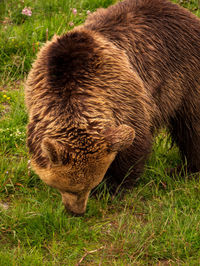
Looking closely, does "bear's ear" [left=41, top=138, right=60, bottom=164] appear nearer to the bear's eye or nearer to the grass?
the bear's eye

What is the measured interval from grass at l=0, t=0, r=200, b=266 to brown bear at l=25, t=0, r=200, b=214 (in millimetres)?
252

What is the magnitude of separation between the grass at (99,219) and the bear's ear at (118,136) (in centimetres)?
86

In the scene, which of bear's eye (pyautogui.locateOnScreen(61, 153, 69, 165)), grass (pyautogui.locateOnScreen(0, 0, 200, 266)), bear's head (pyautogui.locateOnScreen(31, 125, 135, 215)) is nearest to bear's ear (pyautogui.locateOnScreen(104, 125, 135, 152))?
bear's head (pyautogui.locateOnScreen(31, 125, 135, 215))

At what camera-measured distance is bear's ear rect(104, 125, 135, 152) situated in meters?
3.92

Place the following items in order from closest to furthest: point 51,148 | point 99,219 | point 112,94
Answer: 1. point 51,148
2. point 112,94
3. point 99,219

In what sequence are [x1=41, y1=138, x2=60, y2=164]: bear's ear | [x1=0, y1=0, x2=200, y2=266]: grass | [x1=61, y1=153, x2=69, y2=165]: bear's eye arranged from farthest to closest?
[x1=0, y1=0, x2=200, y2=266]: grass, [x1=61, y1=153, x2=69, y2=165]: bear's eye, [x1=41, y1=138, x2=60, y2=164]: bear's ear

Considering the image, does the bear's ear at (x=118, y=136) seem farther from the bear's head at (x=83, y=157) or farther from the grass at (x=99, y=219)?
the grass at (x=99, y=219)

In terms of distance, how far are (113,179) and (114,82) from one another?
119 cm

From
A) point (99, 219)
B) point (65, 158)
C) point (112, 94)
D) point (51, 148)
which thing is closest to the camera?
point (51, 148)

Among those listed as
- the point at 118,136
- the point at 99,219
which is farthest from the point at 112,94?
the point at 99,219

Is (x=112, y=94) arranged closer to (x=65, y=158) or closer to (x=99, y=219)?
(x=65, y=158)

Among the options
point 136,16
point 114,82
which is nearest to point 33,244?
point 114,82

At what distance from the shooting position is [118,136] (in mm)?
3926

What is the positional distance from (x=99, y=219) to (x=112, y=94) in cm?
130
